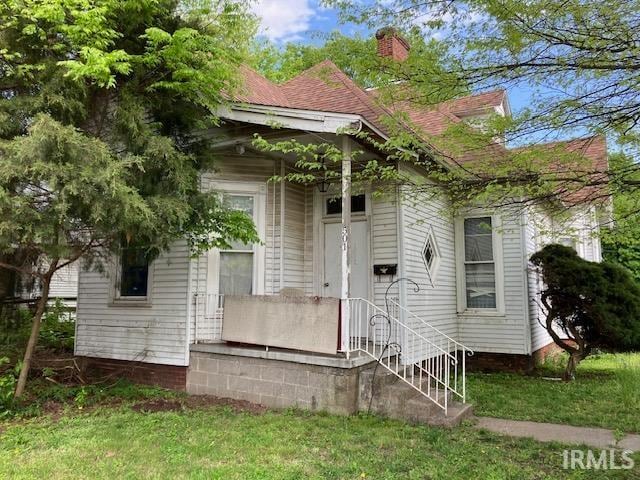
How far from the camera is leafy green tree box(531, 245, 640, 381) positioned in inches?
302

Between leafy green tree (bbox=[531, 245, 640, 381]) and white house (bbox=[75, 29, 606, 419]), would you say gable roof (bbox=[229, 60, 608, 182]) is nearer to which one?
white house (bbox=[75, 29, 606, 419])

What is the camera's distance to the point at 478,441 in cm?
479

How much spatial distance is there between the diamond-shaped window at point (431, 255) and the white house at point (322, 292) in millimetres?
25

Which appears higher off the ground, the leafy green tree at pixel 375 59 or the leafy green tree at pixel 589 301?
the leafy green tree at pixel 375 59

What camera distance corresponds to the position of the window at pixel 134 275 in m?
7.40

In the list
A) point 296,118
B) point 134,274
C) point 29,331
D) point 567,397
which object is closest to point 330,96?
point 296,118

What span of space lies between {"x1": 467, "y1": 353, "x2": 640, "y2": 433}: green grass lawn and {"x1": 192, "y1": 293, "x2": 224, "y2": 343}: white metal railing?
375 cm

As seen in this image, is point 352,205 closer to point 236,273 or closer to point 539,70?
point 236,273

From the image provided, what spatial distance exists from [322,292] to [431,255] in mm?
2055

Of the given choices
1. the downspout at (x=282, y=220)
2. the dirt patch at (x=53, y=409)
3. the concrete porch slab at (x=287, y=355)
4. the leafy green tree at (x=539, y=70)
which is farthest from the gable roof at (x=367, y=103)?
the dirt patch at (x=53, y=409)

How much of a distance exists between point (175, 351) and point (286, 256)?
2205 mm

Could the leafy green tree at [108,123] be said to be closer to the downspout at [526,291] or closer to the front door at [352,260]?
the front door at [352,260]

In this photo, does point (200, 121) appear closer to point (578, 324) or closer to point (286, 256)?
point (286, 256)

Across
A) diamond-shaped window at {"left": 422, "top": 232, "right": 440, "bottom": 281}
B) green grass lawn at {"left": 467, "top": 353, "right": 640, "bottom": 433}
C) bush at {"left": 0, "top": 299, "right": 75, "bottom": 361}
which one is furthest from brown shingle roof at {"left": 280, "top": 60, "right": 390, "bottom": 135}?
bush at {"left": 0, "top": 299, "right": 75, "bottom": 361}
